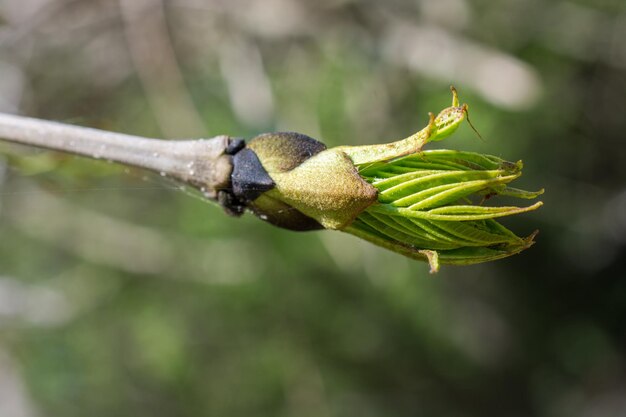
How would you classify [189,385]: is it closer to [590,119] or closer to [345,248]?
[345,248]

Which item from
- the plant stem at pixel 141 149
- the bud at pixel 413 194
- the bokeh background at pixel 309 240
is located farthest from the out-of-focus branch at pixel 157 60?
the bud at pixel 413 194

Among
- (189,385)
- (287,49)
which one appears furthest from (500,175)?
(189,385)

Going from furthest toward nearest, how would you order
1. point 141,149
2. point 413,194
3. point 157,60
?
1. point 157,60
2. point 141,149
3. point 413,194

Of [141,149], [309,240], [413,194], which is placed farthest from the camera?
[309,240]

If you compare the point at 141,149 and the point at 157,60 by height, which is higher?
the point at 141,149

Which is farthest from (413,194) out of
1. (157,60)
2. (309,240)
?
(309,240)

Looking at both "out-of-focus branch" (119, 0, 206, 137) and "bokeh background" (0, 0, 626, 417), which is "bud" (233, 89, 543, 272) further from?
"out-of-focus branch" (119, 0, 206, 137)

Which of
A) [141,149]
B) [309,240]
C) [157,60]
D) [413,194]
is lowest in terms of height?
[309,240]

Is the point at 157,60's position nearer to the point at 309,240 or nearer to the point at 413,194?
the point at 309,240
